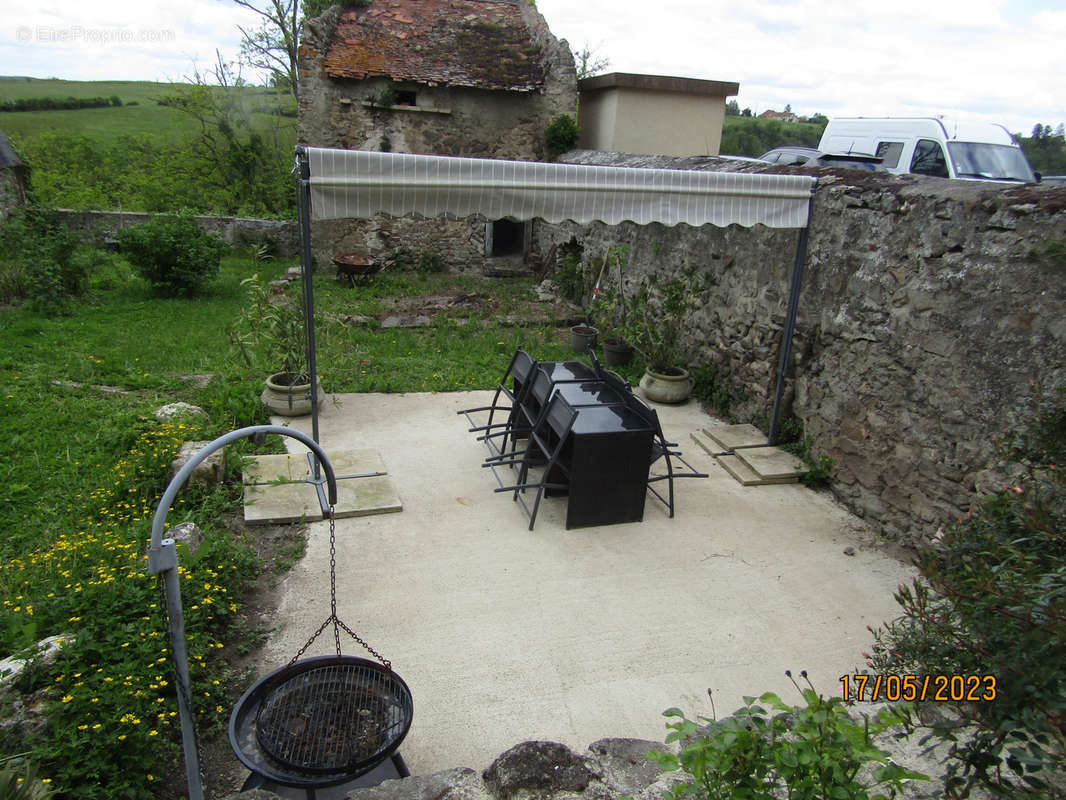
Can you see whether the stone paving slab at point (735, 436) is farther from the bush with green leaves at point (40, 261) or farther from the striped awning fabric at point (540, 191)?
the bush with green leaves at point (40, 261)

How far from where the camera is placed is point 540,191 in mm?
4918

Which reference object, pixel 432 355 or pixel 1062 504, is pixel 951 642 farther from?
pixel 432 355

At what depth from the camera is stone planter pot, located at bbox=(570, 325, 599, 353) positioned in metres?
9.17

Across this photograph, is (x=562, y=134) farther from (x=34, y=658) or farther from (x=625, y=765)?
(x=625, y=765)

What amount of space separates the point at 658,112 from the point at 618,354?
5.78 m

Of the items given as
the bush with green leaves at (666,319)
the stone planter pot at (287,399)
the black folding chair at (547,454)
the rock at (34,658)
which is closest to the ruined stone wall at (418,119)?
the bush with green leaves at (666,319)

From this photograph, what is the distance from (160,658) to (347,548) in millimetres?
1657

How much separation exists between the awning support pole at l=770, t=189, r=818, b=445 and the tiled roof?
861 cm

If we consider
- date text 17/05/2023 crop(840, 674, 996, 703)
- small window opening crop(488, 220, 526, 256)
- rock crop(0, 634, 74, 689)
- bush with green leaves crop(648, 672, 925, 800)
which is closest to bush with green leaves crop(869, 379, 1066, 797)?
date text 17/05/2023 crop(840, 674, 996, 703)

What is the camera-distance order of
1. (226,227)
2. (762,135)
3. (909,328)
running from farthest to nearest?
(762,135) < (226,227) < (909,328)

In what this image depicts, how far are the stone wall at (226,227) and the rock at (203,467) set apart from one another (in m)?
9.09

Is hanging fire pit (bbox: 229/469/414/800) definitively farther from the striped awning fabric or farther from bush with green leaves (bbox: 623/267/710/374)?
bush with green leaves (bbox: 623/267/710/374)

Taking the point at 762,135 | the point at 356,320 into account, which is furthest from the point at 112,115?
the point at 356,320

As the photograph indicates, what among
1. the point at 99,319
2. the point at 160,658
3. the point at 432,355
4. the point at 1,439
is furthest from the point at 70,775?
the point at 99,319
